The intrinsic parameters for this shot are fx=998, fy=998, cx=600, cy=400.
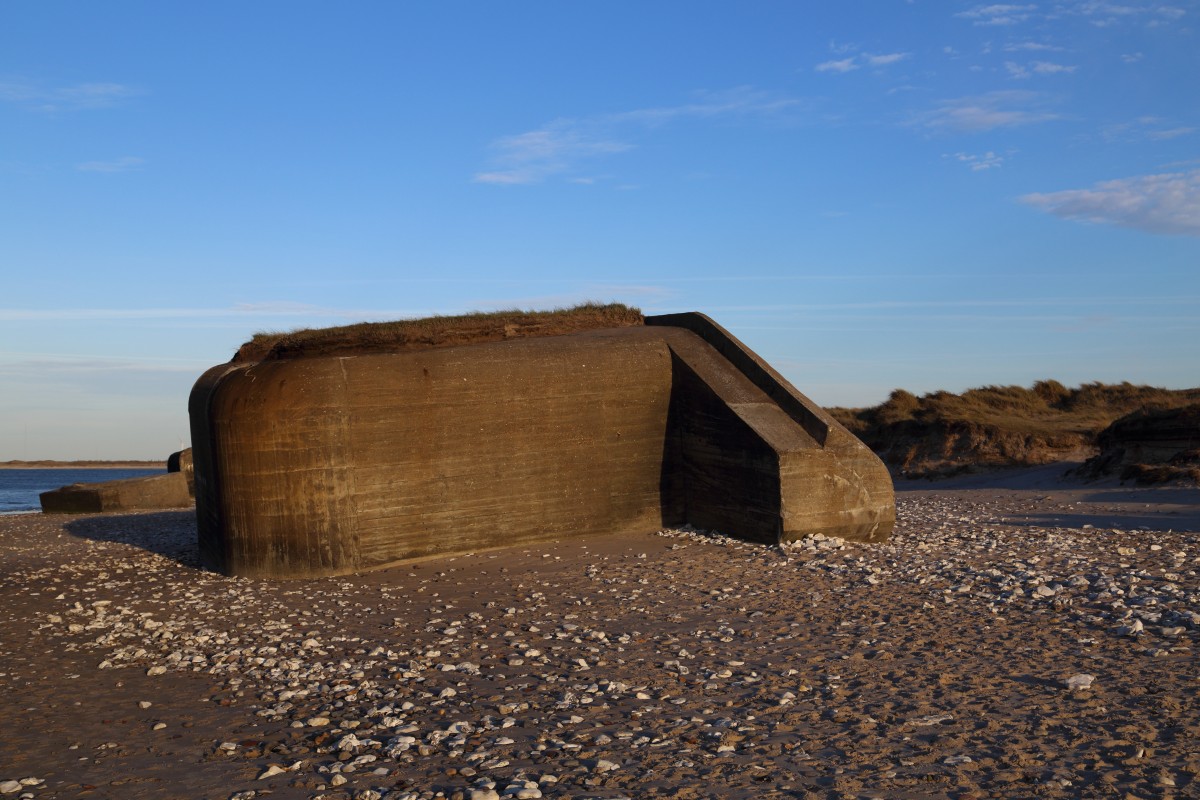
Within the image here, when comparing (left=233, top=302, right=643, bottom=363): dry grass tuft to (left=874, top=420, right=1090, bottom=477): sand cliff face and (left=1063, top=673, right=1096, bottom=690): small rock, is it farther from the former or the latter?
(left=874, top=420, right=1090, bottom=477): sand cliff face

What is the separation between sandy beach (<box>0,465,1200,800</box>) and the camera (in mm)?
→ 4785

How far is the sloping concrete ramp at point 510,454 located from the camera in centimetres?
1084

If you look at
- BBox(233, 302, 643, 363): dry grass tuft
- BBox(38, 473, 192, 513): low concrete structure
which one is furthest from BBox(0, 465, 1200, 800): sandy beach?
BBox(38, 473, 192, 513): low concrete structure

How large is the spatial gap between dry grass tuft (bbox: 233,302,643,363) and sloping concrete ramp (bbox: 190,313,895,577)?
0.58m

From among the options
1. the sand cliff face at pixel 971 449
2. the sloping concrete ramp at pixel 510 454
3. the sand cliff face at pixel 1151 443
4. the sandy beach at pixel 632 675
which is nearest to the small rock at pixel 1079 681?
the sandy beach at pixel 632 675

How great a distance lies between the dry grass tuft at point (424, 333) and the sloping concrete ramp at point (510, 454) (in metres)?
0.58

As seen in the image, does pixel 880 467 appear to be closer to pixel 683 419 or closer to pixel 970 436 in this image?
pixel 683 419

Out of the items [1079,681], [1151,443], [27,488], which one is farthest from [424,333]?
[27,488]

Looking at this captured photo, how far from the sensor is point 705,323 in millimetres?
13422

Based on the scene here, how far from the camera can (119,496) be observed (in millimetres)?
23344

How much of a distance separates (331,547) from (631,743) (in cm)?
646

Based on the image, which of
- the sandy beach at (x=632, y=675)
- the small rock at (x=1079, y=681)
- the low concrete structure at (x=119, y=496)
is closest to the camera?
the sandy beach at (x=632, y=675)

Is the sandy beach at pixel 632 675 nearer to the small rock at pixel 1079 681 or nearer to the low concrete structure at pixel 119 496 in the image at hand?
Answer: the small rock at pixel 1079 681

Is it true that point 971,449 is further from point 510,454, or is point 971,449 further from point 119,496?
point 119,496
